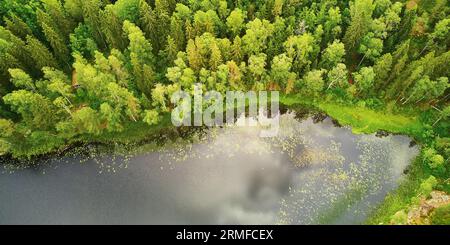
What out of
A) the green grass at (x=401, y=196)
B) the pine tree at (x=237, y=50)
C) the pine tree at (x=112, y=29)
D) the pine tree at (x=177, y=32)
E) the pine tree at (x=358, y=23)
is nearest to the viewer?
the green grass at (x=401, y=196)

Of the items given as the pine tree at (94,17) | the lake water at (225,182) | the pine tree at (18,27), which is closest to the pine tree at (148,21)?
the pine tree at (94,17)

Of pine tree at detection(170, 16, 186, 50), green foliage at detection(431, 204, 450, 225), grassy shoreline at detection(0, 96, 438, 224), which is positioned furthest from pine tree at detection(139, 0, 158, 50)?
green foliage at detection(431, 204, 450, 225)

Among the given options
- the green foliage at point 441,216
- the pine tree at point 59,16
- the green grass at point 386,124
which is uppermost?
the pine tree at point 59,16

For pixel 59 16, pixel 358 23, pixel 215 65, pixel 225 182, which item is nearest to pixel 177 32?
pixel 215 65

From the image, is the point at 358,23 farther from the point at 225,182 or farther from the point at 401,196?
the point at 225,182

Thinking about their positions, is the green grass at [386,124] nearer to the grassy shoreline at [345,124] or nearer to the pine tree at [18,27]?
the grassy shoreline at [345,124]

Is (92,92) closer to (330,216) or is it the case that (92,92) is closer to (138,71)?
(138,71)

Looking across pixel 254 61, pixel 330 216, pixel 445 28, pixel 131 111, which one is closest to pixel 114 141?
pixel 131 111

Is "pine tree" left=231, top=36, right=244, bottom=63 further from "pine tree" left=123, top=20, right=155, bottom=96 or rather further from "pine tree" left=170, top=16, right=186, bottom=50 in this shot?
"pine tree" left=123, top=20, right=155, bottom=96
